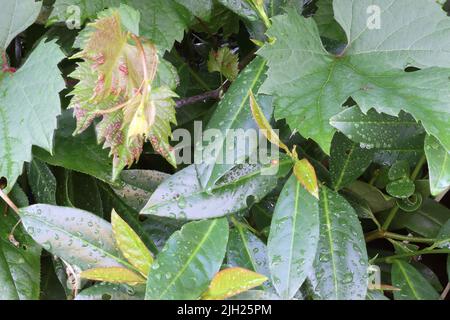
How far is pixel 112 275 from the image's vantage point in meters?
0.65

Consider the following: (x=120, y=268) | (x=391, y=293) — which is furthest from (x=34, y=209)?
(x=391, y=293)

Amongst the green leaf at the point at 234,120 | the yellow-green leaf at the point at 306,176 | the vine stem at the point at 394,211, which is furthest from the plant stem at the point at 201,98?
the vine stem at the point at 394,211

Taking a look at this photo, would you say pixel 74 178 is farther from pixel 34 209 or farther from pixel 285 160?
pixel 285 160

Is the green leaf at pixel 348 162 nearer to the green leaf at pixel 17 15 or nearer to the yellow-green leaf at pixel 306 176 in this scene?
the yellow-green leaf at pixel 306 176

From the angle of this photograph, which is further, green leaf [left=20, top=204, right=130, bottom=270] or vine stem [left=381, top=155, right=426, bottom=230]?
vine stem [left=381, top=155, right=426, bottom=230]

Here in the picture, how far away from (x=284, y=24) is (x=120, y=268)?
37 centimetres

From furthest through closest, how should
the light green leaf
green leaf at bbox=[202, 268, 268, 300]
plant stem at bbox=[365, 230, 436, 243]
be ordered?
plant stem at bbox=[365, 230, 436, 243] < the light green leaf < green leaf at bbox=[202, 268, 268, 300]

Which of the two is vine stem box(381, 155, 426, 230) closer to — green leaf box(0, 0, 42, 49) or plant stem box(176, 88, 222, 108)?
plant stem box(176, 88, 222, 108)

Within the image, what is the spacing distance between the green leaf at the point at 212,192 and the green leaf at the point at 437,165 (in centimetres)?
18

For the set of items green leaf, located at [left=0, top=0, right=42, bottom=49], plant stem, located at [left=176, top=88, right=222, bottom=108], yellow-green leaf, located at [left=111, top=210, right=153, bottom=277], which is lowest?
yellow-green leaf, located at [left=111, top=210, right=153, bottom=277]

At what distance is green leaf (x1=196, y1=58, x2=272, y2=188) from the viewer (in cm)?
69

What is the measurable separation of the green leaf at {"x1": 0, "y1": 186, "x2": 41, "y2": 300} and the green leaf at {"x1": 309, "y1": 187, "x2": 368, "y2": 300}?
360mm

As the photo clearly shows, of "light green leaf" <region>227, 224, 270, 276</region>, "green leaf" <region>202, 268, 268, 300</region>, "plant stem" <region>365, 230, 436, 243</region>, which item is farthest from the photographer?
"plant stem" <region>365, 230, 436, 243</region>

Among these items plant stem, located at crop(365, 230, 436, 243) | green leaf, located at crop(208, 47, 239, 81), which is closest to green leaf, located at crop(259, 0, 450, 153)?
green leaf, located at crop(208, 47, 239, 81)
